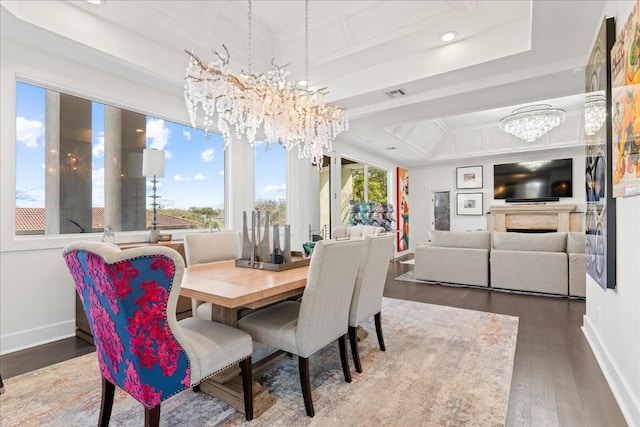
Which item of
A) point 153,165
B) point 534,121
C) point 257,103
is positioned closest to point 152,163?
point 153,165

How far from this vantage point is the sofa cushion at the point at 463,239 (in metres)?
5.00

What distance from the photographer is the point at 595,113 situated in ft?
8.14

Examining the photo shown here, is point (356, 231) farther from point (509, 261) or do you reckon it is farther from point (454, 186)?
point (454, 186)

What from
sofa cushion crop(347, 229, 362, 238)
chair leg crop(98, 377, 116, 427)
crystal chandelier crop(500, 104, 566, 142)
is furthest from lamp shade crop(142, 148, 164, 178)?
crystal chandelier crop(500, 104, 566, 142)

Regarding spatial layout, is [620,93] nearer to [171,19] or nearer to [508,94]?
[508,94]

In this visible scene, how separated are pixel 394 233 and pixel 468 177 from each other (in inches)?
284

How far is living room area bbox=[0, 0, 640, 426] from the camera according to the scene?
1945 mm

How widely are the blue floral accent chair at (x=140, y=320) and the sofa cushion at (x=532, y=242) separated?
4658 millimetres

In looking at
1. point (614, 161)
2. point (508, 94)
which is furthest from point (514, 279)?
point (614, 161)

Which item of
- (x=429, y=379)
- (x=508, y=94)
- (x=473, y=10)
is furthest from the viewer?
(x=508, y=94)

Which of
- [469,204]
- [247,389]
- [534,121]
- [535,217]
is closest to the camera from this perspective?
[247,389]

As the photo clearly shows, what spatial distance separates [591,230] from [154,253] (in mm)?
3306

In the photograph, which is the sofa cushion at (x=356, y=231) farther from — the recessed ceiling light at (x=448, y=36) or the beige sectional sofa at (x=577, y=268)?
the beige sectional sofa at (x=577, y=268)

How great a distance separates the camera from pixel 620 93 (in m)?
1.87
